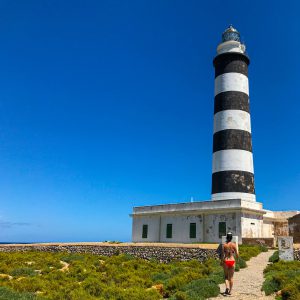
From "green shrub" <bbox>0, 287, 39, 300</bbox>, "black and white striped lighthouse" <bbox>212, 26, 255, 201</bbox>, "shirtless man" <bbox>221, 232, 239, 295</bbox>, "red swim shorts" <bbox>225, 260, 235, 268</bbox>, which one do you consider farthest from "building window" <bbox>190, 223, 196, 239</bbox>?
"green shrub" <bbox>0, 287, 39, 300</bbox>

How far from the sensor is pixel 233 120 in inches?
1121

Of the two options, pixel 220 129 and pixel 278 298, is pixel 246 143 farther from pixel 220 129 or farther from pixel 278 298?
pixel 278 298

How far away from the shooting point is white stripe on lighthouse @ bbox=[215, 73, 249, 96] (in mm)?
29594

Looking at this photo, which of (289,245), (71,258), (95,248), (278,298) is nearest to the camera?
(278,298)

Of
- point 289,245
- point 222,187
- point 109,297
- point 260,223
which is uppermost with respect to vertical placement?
point 222,187

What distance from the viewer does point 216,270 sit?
47.0 ft

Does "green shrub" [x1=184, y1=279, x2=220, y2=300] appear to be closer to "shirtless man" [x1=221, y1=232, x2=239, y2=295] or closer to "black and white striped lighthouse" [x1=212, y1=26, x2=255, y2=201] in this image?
"shirtless man" [x1=221, y1=232, x2=239, y2=295]

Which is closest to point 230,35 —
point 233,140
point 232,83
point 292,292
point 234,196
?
point 232,83

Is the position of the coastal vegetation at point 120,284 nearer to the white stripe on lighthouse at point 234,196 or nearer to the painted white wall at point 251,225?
the painted white wall at point 251,225

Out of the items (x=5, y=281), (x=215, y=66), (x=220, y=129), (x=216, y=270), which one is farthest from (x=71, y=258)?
(x=215, y=66)

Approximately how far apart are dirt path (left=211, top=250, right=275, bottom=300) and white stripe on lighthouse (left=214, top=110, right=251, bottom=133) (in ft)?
40.8

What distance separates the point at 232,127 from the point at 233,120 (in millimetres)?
649

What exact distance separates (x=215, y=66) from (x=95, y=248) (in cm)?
1869

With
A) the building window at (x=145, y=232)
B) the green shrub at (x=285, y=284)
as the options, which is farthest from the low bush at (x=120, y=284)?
the building window at (x=145, y=232)
